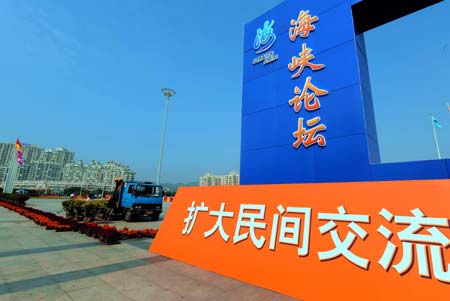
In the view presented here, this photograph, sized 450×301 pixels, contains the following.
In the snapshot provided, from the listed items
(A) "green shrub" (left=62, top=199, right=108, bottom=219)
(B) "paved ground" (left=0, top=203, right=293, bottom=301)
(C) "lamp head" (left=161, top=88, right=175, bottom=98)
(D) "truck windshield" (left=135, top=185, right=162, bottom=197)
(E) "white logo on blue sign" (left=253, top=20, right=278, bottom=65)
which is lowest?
(B) "paved ground" (left=0, top=203, right=293, bottom=301)

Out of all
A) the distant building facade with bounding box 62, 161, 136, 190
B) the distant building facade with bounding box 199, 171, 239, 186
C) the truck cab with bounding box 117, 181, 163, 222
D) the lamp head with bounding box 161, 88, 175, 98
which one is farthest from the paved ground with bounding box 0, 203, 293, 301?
the distant building facade with bounding box 62, 161, 136, 190

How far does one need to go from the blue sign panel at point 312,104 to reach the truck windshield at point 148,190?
7.72 meters

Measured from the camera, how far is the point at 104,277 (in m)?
4.20

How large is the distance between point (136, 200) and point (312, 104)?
425 inches

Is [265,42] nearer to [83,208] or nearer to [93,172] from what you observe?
[83,208]

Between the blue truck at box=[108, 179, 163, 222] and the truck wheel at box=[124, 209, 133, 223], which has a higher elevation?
the blue truck at box=[108, 179, 163, 222]

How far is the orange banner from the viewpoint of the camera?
269 cm

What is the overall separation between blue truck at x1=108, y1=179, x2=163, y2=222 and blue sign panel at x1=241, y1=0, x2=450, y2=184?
764cm

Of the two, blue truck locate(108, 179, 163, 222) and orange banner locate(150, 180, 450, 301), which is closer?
orange banner locate(150, 180, 450, 301)

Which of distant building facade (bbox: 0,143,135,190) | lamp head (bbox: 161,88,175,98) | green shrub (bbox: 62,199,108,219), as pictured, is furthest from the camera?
distant building facade (bbox: 0,143,135,190)

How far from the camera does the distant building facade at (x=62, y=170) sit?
9050 centimetres

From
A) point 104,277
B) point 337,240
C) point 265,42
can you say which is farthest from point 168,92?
point 337,240

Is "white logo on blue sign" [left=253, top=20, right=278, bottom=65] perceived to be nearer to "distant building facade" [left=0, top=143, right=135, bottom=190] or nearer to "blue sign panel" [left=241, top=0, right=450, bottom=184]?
"blue sign panel" [left=241, top=0, right=450, bottom=184]

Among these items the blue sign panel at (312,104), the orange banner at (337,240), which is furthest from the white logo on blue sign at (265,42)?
the orange banner at (337,240)
